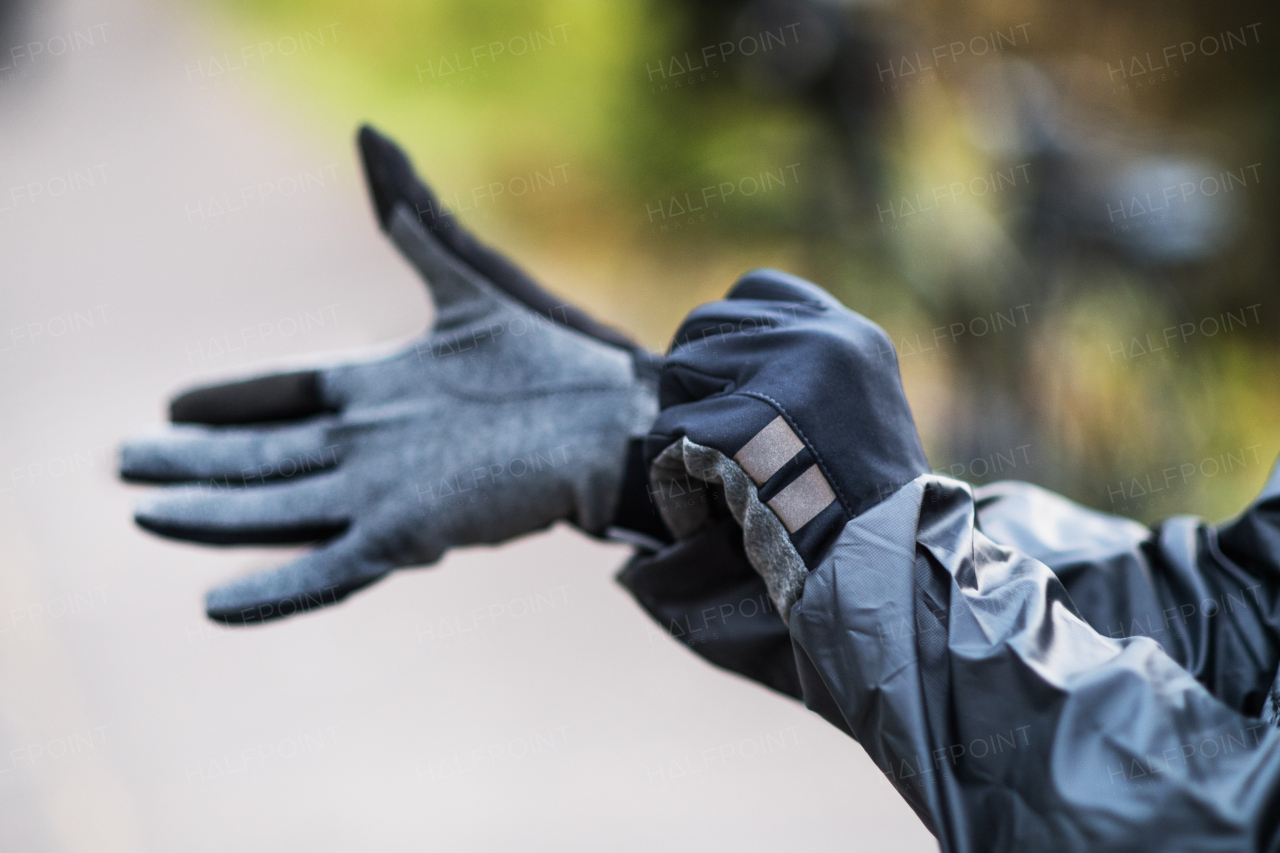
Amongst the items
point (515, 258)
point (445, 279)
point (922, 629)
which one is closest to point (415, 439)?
point (445, 279)

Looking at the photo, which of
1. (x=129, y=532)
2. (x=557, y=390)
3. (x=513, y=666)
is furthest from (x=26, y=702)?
(x=557, y=390)

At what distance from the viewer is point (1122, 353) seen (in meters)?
1.65

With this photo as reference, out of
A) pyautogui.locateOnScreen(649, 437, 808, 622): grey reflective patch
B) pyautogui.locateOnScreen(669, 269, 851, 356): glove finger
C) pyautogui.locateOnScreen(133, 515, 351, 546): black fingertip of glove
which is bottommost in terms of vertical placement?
pyautogui.locateOnScreen(649, 437, 808, 622): grey reflective patch

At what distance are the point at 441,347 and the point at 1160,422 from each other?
1633 millimetres

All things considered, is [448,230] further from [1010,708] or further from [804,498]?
[1010,708]

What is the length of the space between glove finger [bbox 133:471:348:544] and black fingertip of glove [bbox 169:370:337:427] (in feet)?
0.24

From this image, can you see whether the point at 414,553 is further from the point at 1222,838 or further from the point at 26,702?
the point at 26,702

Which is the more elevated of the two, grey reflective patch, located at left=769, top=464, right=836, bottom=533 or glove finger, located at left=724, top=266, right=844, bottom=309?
glove finger, located at left=724, top=266, right=844, bottom=309

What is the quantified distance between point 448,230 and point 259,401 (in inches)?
9.4

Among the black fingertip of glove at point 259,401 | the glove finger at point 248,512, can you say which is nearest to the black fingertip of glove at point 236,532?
the glove finger at point 248,512

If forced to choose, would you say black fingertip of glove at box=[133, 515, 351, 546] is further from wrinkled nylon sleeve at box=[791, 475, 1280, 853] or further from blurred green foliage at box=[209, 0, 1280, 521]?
blurred green foliage at box=[209, 0, 1280, 521]

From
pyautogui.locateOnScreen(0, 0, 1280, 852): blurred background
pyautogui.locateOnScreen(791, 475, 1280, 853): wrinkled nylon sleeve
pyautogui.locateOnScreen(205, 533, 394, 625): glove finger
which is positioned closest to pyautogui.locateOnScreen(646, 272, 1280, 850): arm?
pyautogui.locateOnScreen(791, 475, 1280, 853): wrinkled nylon sleeve

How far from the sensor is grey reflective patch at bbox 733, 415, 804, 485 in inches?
19.6

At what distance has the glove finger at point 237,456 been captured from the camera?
0.71m
